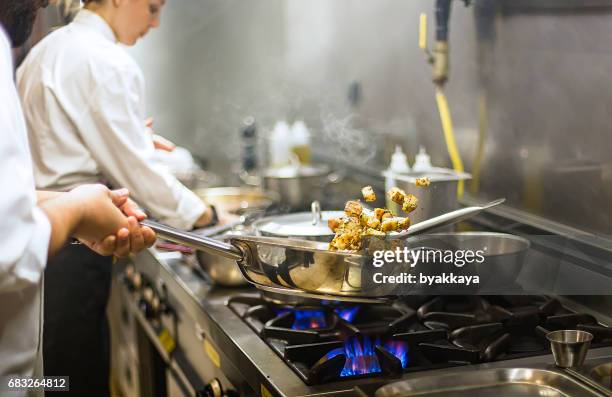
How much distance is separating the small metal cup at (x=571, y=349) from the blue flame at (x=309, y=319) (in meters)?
0.47

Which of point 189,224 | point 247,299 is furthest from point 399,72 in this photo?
point 247,299

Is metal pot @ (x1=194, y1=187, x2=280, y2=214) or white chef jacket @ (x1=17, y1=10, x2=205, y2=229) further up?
white chef jacket @ (x1=17, y1=10, x2=205, y2=229)

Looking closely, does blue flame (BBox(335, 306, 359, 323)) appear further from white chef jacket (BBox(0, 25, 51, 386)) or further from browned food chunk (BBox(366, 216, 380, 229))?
white chef jacket (BBox(0, 25, 51, 386))

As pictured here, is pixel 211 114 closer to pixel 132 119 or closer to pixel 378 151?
pixel 378 151

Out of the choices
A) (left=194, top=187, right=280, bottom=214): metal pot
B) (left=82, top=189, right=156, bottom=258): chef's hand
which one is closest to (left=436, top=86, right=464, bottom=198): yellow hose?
(left=194, top=187, right=280, bottom=214): metal pot

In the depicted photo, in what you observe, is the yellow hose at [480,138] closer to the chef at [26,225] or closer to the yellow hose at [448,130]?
the yellow hose at [448,130]

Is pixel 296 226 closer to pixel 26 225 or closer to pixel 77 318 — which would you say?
pixel 26 225

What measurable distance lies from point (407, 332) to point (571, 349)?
0.29m

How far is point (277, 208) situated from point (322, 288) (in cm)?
104

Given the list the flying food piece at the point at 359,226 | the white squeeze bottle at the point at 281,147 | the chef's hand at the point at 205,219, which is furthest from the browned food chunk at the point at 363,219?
the white squeeze bottle at the point at 281,147

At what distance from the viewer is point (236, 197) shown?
106 inches

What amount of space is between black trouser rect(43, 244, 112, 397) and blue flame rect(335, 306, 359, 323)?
1.14 metres

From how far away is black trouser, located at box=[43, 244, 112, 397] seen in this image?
2371 mm

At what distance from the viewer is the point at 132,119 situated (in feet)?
6.98
